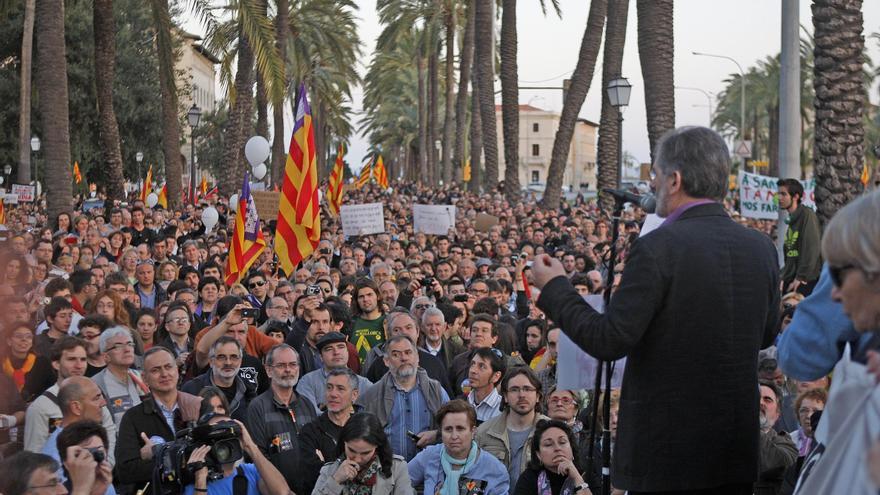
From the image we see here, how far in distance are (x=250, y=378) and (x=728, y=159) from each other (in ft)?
18.9

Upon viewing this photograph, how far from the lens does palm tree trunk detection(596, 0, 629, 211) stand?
32.4 m

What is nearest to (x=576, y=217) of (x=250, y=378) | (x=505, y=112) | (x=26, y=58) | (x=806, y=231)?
(x=505, y=112)

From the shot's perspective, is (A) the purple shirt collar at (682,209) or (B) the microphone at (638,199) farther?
(B) the microphone at (638,199)

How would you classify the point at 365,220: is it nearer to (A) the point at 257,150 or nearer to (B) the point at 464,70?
(A) the point at 257,150

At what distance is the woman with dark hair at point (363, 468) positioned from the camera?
6781 mm

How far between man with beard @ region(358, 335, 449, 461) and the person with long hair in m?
1.18

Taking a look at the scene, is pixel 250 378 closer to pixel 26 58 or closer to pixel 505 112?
pixel 26 58

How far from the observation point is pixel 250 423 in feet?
26.5

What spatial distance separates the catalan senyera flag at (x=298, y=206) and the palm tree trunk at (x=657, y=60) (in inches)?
244

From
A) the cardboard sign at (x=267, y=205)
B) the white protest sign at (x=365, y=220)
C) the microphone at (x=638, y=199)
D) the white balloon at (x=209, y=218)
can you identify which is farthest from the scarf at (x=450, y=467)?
the white balloon at (x=209, y=218)

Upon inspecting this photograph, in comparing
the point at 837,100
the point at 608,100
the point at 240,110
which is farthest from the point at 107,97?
the point at 837,100

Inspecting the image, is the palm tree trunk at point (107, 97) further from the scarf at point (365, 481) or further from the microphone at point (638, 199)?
the microphone at point (638, 199)

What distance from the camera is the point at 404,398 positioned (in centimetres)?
888

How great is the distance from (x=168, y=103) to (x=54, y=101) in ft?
30.7
